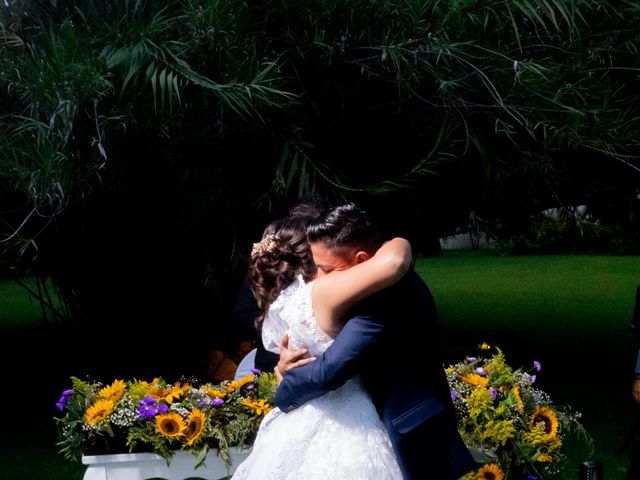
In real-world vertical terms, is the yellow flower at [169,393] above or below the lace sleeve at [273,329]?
below

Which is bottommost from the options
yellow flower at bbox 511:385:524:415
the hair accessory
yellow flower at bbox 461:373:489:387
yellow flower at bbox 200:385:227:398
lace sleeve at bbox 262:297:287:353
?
yellow flower at bbox 511:385:524:415

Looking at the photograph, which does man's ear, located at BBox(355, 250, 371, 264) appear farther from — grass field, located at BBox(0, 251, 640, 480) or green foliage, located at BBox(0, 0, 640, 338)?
grass field, located at BBox(0, 251, 640, 480)

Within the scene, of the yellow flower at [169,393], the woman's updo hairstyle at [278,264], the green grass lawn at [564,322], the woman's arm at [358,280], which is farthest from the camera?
the green grass lawn at [564,322]

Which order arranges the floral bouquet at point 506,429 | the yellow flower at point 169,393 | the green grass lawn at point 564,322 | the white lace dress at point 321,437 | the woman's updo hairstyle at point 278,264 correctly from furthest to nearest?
1. the green grass lawn at point 564,322
2. the yellow flower at point 169,393
3. the floral bouquet at point 506,429
4. the woman's updo hairstyle at point 278,264
5. the white lace dress at point 321,437

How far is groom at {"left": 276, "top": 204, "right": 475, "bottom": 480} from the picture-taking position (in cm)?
304

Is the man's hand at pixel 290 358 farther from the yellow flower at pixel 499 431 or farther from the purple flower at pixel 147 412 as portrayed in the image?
the yellow flower at pixel 499 431

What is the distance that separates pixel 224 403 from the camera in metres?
4.26

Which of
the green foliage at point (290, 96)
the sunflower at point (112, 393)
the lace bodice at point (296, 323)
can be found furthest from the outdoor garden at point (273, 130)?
the lace bodice at point (296, 323)

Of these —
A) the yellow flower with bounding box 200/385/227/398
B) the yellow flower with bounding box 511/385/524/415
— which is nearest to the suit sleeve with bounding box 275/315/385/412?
the yellow flower with bounding box 200/385/227/398

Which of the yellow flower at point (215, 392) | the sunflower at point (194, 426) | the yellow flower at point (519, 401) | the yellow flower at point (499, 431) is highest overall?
the yellow flower at point (215, 392)

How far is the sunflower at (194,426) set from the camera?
Result: 4.14 metres

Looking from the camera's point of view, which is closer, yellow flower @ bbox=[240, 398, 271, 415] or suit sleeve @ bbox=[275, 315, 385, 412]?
suit sleeve @ bbox=[275, 315, 385, 412]

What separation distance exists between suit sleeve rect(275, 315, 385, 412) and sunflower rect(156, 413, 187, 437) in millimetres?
1148

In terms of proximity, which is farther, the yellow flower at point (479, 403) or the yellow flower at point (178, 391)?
the yellow flower at point (178, 391)
